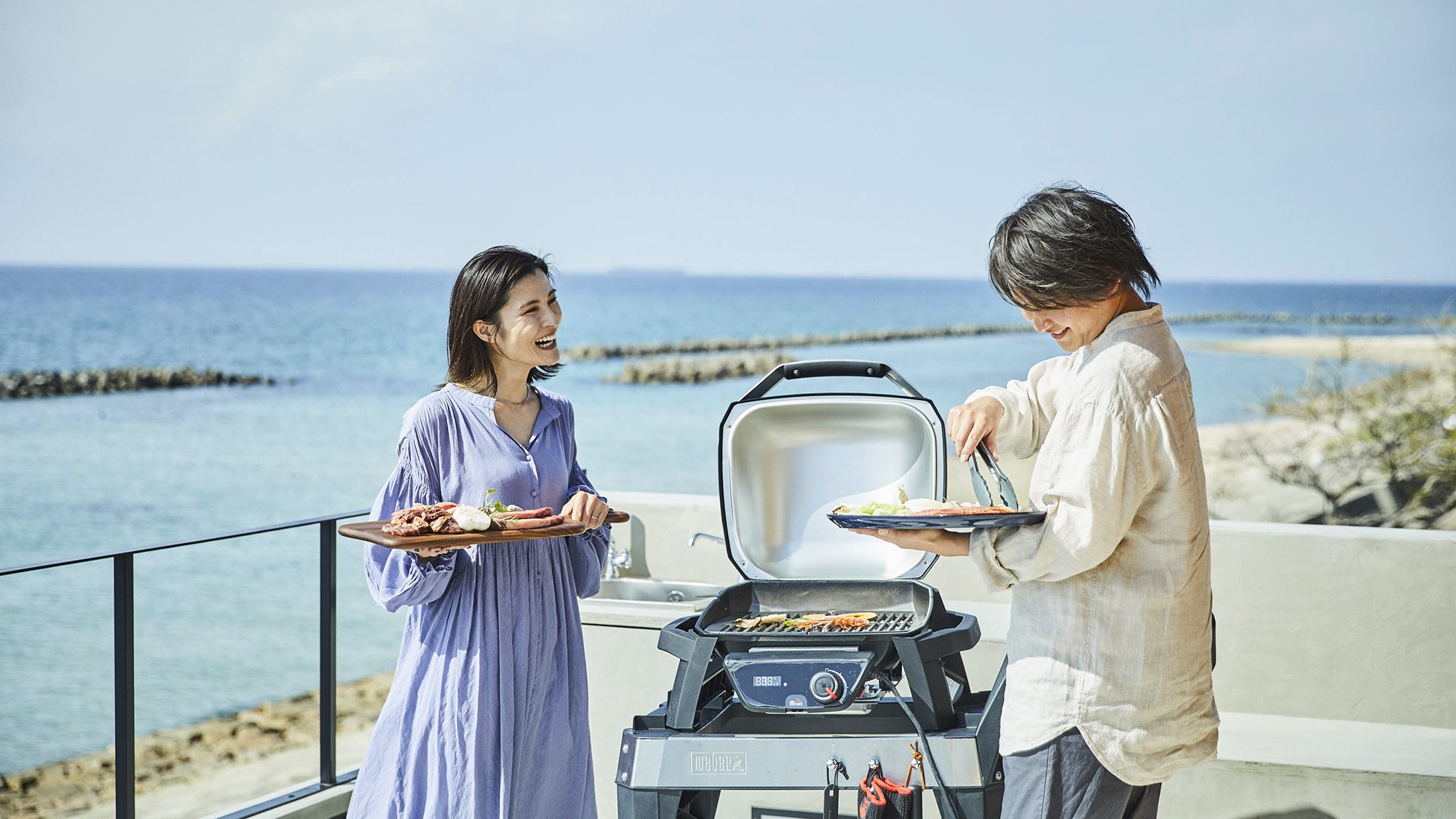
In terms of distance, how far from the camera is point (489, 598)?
1.83 meters

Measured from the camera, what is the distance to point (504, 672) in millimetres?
1823

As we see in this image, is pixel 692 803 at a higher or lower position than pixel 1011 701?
lower

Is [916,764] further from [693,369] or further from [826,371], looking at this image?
[693,369]

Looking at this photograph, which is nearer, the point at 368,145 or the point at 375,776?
the point at 375,776

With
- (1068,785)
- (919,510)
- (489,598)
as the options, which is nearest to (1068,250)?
(919,510)

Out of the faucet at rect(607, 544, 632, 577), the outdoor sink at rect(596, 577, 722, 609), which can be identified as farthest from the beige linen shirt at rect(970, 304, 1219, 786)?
the faucet at rect(607, 544, 632, 577)

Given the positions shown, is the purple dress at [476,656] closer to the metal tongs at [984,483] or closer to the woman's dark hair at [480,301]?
the woman's dark hair at [480,301]

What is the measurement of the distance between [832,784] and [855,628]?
11.3 inches

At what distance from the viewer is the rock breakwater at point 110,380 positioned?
3044 centimetres

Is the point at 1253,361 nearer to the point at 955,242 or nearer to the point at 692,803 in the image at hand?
the point at 955,242

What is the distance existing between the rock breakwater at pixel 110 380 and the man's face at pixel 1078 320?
113ft

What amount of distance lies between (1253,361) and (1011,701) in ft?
107

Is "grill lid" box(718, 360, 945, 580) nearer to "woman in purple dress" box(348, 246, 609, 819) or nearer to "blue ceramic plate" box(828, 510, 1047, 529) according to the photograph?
"woman in purple dress" box(348, 246, 609, 819)

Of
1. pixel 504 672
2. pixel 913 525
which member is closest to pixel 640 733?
pixel 504 672
